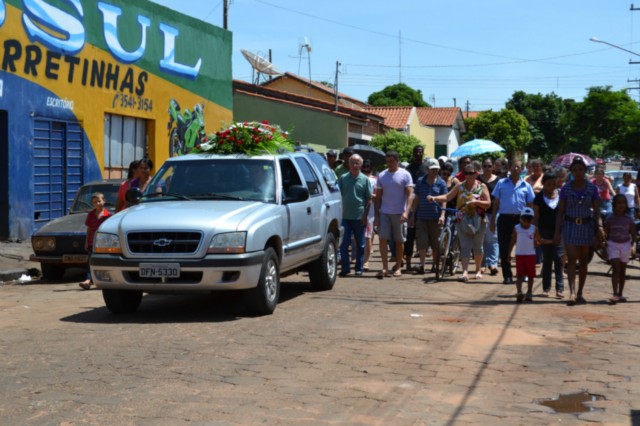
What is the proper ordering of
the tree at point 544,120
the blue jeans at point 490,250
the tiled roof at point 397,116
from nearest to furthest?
the blue jeans at point 490,250 → the tiled roof at point 397,116 → the tree at point 544,120

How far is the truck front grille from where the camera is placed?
34.1 feet

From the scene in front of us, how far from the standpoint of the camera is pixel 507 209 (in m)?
15.3

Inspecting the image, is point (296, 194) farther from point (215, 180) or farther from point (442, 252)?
point (442, 252)

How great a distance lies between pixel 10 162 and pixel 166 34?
778cm

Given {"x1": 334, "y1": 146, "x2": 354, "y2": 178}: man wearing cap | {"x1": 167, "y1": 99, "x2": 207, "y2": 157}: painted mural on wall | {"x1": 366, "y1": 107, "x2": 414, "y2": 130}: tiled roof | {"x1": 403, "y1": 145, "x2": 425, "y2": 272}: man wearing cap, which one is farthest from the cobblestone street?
{"x1": 366, "y1": 107, "x2": 414, "y2": 130}: tiled roof

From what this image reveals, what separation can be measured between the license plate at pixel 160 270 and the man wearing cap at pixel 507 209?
6.40 metres

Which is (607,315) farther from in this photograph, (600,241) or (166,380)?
(166,380)

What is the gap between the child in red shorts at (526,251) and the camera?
1311 cm

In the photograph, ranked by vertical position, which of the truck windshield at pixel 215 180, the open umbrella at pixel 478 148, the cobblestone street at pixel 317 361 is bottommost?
the cobblestone street at pixel 317 361

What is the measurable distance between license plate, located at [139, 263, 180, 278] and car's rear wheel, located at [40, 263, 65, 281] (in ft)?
18.9

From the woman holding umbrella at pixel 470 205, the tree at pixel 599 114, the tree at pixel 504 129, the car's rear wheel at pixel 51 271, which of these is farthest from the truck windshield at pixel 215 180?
the tree at pixel 504 129

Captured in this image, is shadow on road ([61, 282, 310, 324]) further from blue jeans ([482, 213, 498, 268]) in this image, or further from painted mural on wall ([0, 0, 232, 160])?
painted mural on wall ([0, 0, 232, 160])

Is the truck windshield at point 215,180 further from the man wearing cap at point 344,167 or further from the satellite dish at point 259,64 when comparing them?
the satellite dish at point 259,64

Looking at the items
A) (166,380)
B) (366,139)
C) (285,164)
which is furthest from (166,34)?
(366,139)
